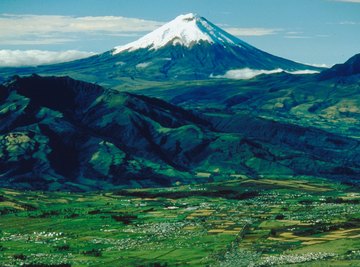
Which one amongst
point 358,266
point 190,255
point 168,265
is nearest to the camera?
point 358,266

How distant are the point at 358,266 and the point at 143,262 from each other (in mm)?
52645

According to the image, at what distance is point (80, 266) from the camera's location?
177375 millimetres

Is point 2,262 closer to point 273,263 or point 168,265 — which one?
point 168,265

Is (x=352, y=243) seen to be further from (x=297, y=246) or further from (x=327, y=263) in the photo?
(x=327, y=263)

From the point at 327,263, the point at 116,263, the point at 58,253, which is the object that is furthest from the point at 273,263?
the point at 58,253

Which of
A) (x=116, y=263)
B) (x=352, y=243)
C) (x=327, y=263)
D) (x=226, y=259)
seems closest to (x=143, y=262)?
(x=116, y=263)

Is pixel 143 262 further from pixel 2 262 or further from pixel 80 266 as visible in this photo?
pixel 2 262

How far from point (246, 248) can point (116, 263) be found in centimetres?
3827

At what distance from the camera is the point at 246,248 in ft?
650

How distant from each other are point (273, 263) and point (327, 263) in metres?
12.5

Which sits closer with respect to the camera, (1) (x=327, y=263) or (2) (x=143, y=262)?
(1) (x=327, y=263)

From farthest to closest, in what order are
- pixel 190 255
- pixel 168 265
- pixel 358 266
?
1. pixel 190 255
2. pixel 168 265
3. pixel 358 266

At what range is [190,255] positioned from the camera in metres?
190

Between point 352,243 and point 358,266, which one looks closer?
point 358,266
